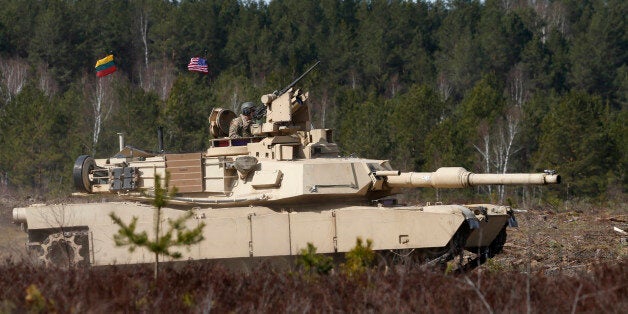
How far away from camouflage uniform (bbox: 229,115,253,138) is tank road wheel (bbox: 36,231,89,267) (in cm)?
346

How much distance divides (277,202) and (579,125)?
22722 millimetres

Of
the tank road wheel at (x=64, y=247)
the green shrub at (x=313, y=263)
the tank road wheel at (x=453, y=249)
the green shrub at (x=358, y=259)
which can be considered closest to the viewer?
the green shrub at (x=358, y=259)

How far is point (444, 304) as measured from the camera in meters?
12.7

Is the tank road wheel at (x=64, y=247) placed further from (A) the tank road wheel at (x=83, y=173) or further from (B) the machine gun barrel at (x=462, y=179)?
(B) the machine gun barrel at (x=462, y=179)

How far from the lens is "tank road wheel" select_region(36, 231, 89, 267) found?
62.0 feet

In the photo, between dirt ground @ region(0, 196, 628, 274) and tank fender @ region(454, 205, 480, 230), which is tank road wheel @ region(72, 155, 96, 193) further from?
tank fender @ region(454, 205, 480, 230)

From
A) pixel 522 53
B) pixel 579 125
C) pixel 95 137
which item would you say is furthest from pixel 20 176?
pixel 522 53

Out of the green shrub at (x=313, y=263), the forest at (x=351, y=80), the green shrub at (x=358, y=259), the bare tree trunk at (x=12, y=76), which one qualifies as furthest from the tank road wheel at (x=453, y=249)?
the bare tree trunk at (x=12, y=76)

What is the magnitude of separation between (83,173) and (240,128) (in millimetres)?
2973

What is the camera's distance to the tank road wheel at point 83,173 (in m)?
20.3

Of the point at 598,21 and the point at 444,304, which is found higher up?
the point at 598,21

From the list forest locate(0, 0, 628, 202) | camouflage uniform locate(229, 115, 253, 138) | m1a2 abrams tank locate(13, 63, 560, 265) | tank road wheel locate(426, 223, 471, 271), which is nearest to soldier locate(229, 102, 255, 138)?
camouflage uniform locate(229, 115, 253, 138)

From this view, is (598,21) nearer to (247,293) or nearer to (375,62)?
(375,62)

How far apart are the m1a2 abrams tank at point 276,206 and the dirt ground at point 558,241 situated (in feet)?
2.98
